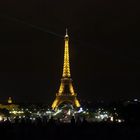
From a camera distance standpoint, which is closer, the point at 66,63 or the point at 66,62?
the point at 66,62

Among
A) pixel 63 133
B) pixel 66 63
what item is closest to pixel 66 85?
pixel 66 63

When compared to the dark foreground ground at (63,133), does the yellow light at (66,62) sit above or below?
above

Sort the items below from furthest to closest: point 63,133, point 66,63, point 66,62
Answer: point 66,63, point 66,62, point 63,133

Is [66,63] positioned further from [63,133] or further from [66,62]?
[63,133]

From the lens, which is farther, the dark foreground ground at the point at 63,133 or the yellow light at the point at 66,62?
the yellow light at the point at 66,62

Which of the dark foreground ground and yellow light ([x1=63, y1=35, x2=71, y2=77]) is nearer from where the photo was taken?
the dark foreground ground

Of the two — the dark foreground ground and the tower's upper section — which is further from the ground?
the tower's upper section

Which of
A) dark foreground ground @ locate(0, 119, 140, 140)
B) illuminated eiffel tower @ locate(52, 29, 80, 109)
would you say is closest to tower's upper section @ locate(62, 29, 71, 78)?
illuminated eiffel tower @ locate(52, 29, 80, 109)

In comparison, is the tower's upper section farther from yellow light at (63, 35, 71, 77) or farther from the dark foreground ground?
the dark foreground ground

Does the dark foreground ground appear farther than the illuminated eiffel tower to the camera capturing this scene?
No

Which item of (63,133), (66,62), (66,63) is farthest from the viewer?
(66,63)

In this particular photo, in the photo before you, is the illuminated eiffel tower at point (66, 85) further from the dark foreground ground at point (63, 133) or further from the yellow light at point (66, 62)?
the dark foreground ground at point (63, 133)

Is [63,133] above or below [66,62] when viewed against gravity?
below

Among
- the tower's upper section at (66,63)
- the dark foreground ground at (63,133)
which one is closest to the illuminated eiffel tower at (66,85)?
the tower's upper section at (66,63)
